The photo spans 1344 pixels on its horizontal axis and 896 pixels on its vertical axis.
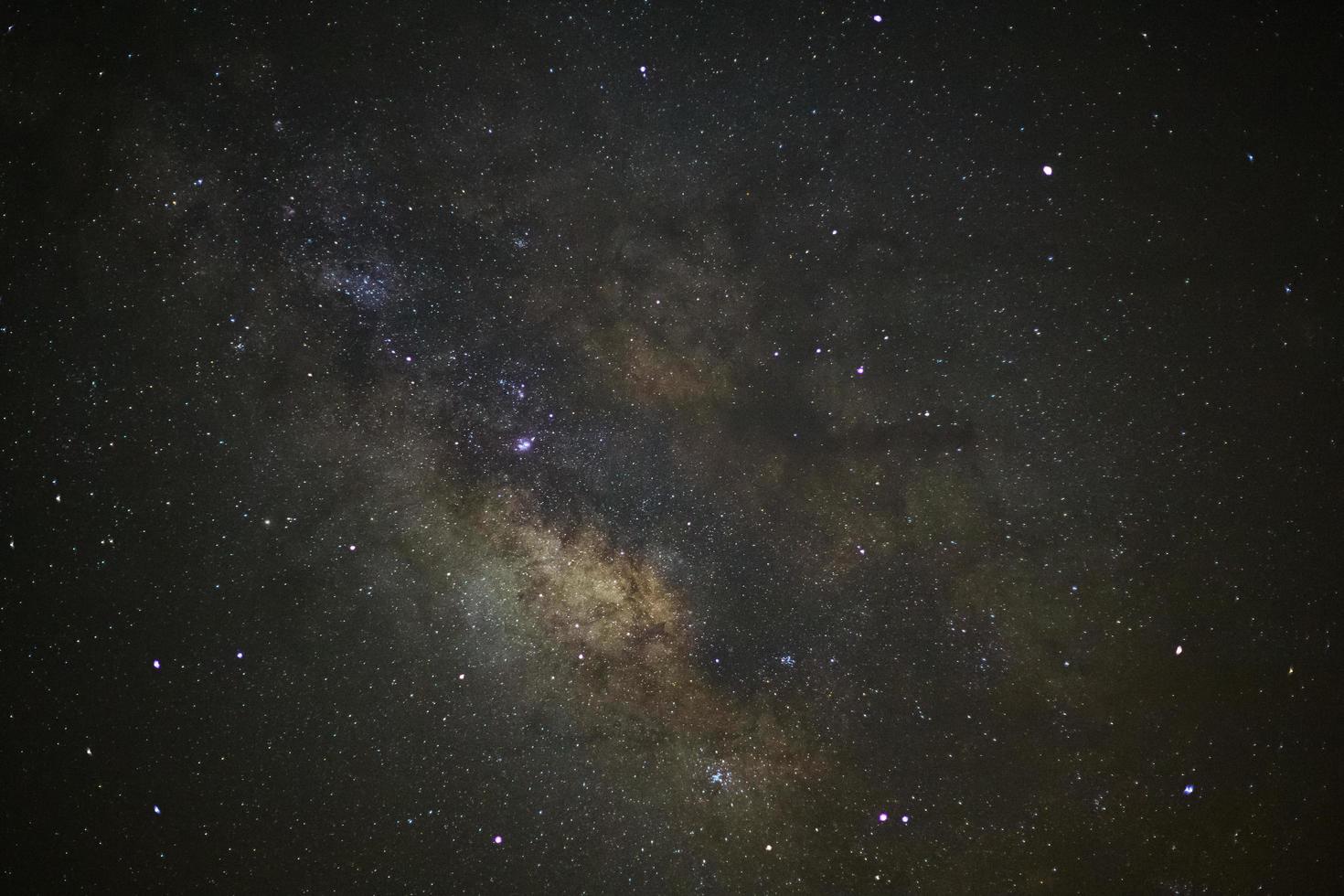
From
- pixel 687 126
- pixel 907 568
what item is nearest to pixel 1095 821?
pixel 907 568

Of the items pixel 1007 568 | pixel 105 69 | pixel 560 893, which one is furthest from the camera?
pixel 560 893

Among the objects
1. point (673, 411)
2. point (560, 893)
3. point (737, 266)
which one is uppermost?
point (737, 266)

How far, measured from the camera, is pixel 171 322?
4.78 ft

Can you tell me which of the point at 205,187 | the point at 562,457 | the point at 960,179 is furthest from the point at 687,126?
the point at 205,187

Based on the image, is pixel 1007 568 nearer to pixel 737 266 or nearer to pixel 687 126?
pixel 737 266

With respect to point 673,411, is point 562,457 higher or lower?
lower

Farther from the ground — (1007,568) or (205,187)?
(205,187)

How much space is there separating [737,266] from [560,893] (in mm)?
1851

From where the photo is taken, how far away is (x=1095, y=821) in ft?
5.07

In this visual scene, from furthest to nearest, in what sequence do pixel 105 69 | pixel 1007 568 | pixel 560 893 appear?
1. pixel 560 893
2. pixel 1007 568
3. pixel 105 69

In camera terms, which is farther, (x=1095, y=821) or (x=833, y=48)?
(x=1095, y=821)

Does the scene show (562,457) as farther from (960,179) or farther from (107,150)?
(107,150)

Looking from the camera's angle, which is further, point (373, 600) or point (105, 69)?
point (373, 600)

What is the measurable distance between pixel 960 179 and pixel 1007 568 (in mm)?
1038
